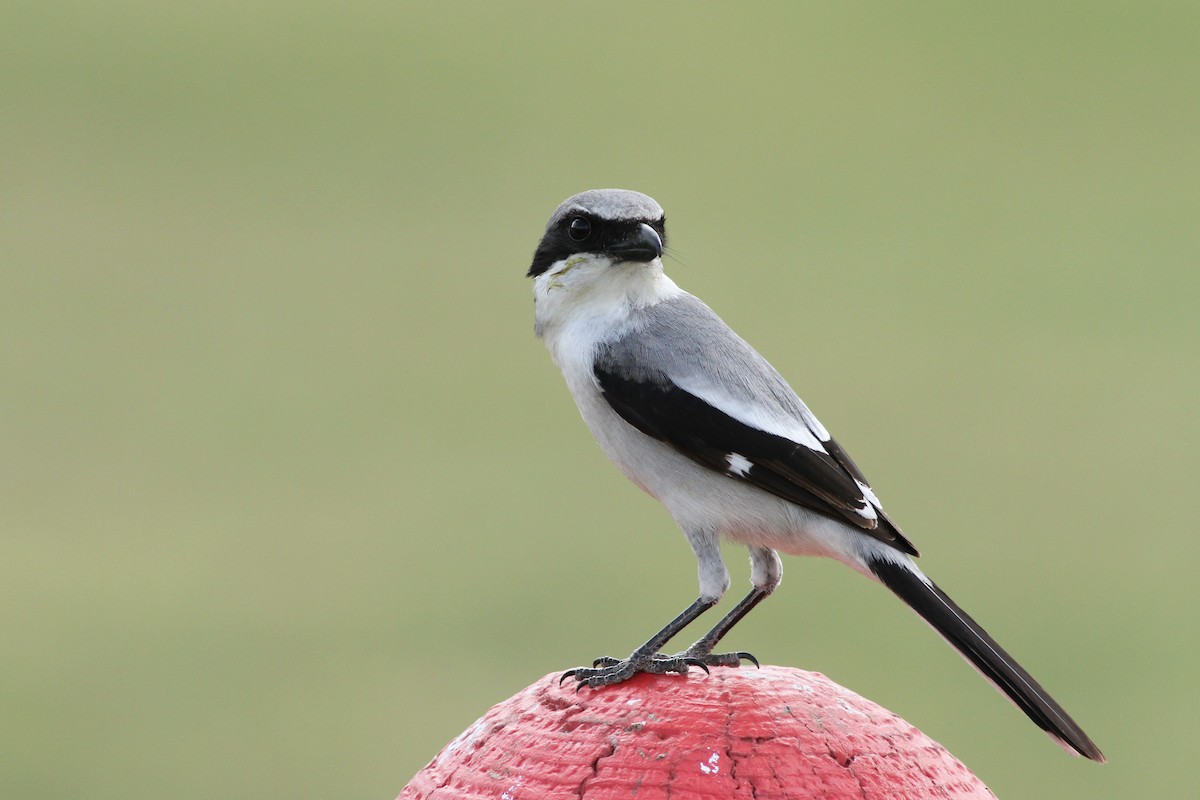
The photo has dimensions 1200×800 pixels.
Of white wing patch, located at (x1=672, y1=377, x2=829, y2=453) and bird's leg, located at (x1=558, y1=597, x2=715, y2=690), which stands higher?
white wing patch, located at (x1=672, y1=377, x2=829, y2=453)

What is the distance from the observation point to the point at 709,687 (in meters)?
3.05

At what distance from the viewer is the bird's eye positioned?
4.02 m

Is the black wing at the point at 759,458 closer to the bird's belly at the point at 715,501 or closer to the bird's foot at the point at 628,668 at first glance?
the bird's belly at the point at 715,501

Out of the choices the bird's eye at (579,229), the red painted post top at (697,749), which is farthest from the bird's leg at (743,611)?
the bird's eye at (579,229)

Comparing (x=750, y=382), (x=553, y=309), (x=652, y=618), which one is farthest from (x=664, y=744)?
(x=652, y=618)

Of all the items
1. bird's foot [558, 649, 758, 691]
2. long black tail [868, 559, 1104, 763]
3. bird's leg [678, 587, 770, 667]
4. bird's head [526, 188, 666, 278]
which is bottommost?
long black tail [868, 559, 1104, 763]

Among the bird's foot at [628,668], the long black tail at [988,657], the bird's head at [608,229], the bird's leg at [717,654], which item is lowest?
the long black tail at [988,657]

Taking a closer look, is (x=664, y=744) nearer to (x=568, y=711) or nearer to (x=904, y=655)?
(x=568, y=711)

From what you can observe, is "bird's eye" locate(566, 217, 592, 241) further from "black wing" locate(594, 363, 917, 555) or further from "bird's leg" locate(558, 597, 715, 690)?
"bird's leg" locate(558, 597, 715, 690)

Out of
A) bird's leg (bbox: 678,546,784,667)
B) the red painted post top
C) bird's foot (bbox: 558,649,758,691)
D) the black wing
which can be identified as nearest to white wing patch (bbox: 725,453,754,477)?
the black wing

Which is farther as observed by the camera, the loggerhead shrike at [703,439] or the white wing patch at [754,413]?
the white wing patch at [754,413]

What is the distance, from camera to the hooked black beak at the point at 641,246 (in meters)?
3.91

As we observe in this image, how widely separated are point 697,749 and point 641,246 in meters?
Result: 1.54

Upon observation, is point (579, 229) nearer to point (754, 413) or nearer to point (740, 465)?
point (754, 413)
